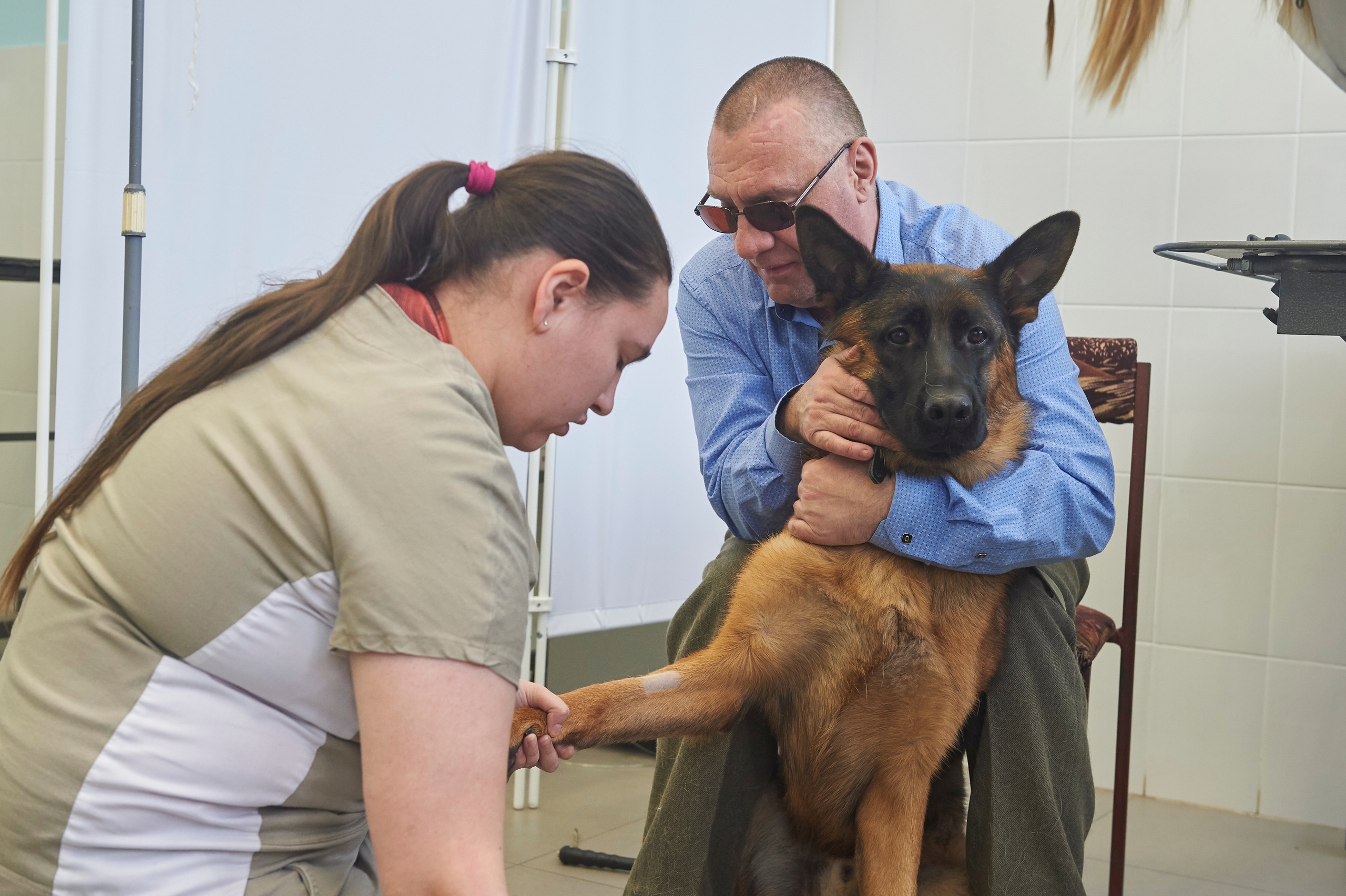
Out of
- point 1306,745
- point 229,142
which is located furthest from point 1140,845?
point 229,142

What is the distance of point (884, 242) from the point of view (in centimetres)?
193

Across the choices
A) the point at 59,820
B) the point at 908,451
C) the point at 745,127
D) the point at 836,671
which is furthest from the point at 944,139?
the point at 59,820

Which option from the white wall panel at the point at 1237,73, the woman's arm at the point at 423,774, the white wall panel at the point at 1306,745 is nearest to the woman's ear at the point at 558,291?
the woman's arm at the point at 423,774

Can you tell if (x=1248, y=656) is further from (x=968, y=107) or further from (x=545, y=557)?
(x=545, y=557)

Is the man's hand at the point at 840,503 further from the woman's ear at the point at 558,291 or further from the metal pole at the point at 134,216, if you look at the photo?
the metal pole at the point at 134,216

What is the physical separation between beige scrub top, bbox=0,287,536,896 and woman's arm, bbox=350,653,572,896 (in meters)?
0.02

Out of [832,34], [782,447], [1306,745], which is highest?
[832,34]

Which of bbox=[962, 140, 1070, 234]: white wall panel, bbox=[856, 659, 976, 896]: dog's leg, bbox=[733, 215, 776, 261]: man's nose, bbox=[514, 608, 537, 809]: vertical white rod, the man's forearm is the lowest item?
bbox=[514, 608, 537, 809]: vertical white rod

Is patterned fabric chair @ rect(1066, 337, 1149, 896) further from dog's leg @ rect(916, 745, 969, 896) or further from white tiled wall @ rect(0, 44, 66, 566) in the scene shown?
white tiled wall @ rect(0, 44, 66, 566)

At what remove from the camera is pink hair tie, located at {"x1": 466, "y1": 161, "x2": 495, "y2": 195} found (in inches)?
39.9

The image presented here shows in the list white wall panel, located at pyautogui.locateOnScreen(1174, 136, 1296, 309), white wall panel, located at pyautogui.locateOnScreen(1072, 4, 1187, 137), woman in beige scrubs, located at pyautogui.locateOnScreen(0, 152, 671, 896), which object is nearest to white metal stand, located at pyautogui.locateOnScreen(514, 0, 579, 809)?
white wall panel, located at pyautogui.locateOnScreen(1072, 4, 1187, 137)

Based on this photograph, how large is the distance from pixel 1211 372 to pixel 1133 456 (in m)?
0.70

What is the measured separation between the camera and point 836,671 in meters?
1.55

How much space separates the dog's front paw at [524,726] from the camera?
50.8 inches
